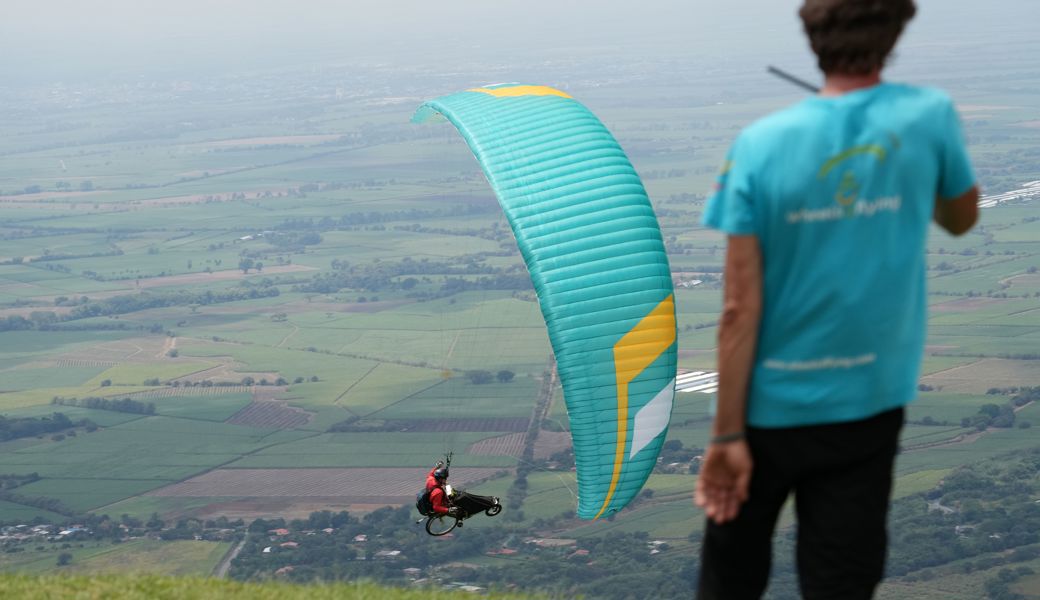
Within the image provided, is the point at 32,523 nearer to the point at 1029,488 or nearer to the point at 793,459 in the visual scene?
the point at 1029,488

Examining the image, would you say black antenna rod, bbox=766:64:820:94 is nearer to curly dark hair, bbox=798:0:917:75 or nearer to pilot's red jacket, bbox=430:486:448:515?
curly dark hair, bbox=798:0:917:75

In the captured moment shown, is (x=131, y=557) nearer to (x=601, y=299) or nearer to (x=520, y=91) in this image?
(x=520, y=91)

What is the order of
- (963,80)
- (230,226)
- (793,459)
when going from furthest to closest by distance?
1. (963,80)
2. (230,226)
3. (793,459)

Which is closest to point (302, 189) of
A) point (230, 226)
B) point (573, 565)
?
point (230, 226)

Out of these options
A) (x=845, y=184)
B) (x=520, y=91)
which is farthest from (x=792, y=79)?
(x=520, y=91)

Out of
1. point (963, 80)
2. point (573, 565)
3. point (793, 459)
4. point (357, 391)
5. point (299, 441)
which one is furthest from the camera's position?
point (963, 80)

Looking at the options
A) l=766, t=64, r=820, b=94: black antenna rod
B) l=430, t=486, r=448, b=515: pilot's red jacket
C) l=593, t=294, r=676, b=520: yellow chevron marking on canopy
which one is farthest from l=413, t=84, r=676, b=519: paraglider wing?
l=766, t=64, r=820, b=94: black antenna rod

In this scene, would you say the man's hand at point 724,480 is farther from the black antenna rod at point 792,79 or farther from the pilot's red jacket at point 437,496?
the pilot's red jacket at point 437,496
